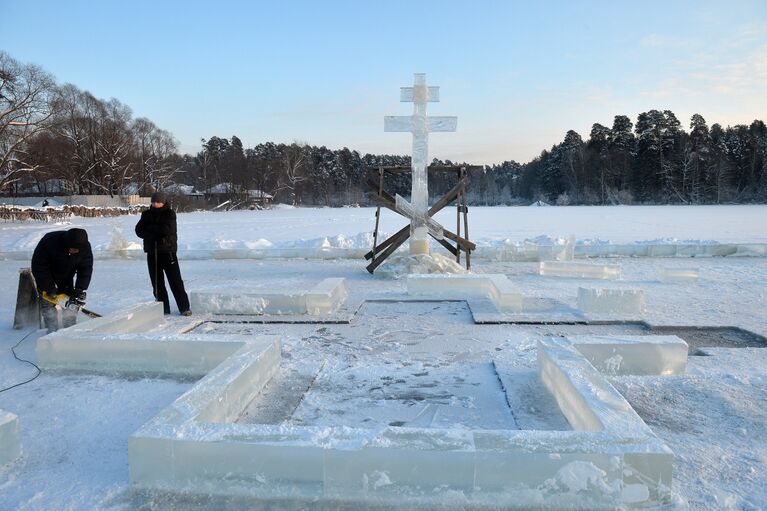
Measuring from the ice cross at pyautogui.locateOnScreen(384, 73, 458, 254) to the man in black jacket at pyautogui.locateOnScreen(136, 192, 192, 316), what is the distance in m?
4.44

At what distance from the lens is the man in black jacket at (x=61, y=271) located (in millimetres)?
5555

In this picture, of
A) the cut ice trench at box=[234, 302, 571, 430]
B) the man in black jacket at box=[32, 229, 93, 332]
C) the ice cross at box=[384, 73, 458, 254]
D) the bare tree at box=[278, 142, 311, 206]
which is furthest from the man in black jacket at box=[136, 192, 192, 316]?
the bare tree at box=[278, 142, 311, 206]

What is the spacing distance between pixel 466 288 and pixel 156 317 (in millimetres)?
4232

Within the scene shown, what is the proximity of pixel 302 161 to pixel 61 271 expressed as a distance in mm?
70823

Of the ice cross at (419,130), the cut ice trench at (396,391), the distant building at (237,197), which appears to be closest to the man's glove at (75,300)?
the cut ice trench at (396,391)

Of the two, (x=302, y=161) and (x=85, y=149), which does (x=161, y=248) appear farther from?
(x=302, y=161)

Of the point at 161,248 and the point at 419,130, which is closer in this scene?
the point at 161,248

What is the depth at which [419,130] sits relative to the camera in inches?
387

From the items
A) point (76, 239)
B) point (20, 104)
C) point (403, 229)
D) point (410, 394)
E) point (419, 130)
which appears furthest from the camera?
point (20, 104)

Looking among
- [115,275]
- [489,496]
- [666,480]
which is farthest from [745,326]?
[115,275]

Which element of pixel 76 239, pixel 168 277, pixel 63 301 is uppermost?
pixel 76 239

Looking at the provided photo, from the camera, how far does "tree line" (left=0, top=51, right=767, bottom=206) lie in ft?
149

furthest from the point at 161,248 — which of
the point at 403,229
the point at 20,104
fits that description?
the point at 20,104

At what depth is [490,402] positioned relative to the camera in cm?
375
